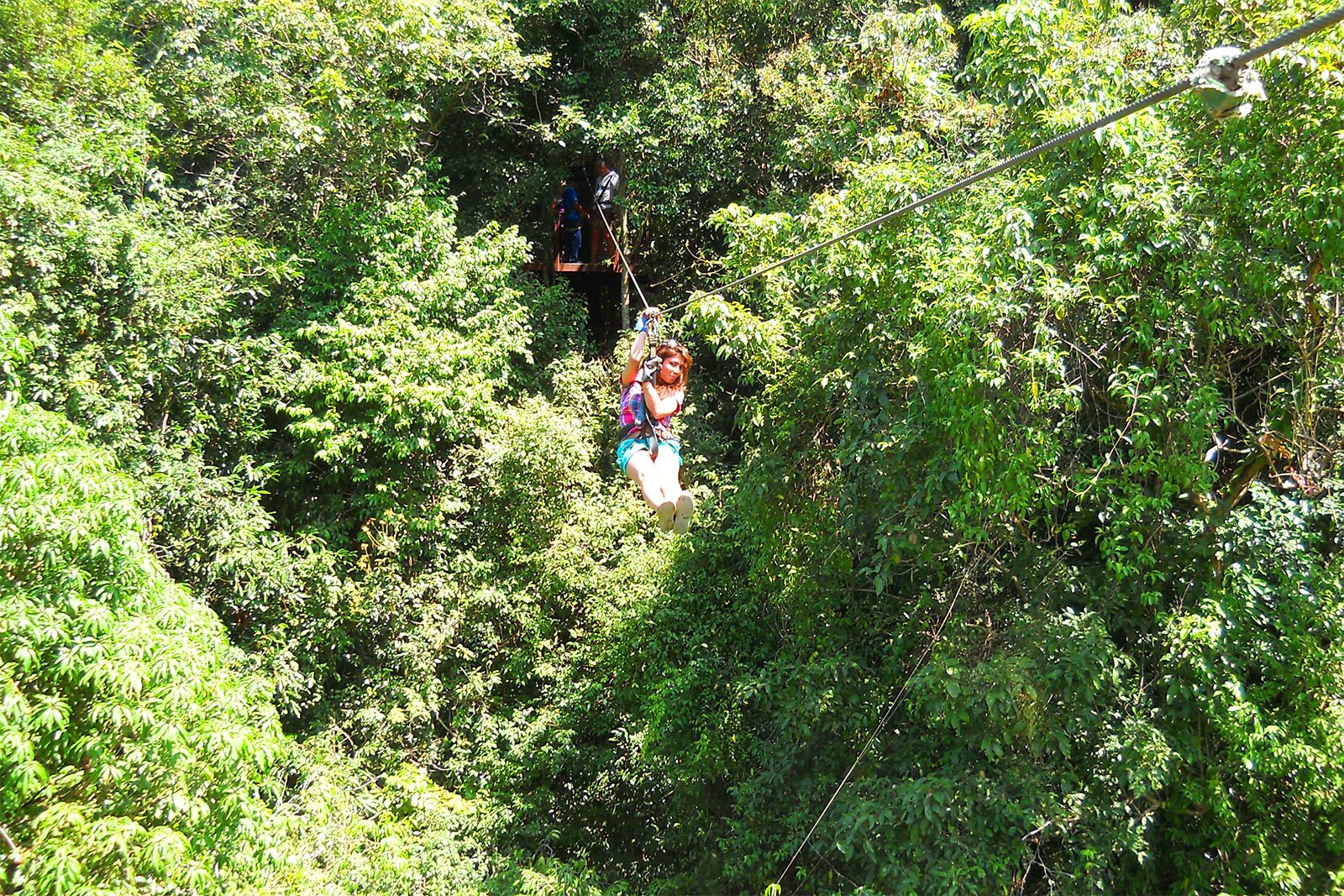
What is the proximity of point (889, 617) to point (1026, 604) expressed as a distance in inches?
33.3

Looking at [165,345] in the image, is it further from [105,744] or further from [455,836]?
[455,836]

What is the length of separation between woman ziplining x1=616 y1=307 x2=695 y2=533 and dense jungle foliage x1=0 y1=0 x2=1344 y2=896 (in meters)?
0.84

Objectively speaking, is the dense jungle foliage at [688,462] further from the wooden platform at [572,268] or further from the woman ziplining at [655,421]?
the woman ziplining at [655,421]

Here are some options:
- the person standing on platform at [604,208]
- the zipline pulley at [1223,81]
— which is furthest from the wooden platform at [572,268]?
the zipline pulley at [1223,81]

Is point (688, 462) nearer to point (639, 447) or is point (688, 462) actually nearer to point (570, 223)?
point (639, 447)

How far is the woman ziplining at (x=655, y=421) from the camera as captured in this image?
4.87m

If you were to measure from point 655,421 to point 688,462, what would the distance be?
2923 mm

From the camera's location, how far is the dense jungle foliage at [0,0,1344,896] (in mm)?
4453

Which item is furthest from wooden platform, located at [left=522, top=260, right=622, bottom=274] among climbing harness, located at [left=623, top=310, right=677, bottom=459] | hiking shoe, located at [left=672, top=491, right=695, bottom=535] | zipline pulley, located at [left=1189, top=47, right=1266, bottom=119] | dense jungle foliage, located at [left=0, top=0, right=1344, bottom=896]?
zipline pulley, located at [left=1189, top=47, right=1266, bottom=119]

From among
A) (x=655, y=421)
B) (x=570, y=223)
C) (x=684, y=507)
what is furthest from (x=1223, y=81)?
(x=570, y=223)

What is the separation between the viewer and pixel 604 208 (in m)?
9.35

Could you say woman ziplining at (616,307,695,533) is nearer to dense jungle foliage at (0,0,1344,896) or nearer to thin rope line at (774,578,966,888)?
dense jungle foliage at (0,0,1344,896)

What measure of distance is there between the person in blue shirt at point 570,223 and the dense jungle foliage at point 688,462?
0.31 m

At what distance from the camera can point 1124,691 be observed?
491 cm
